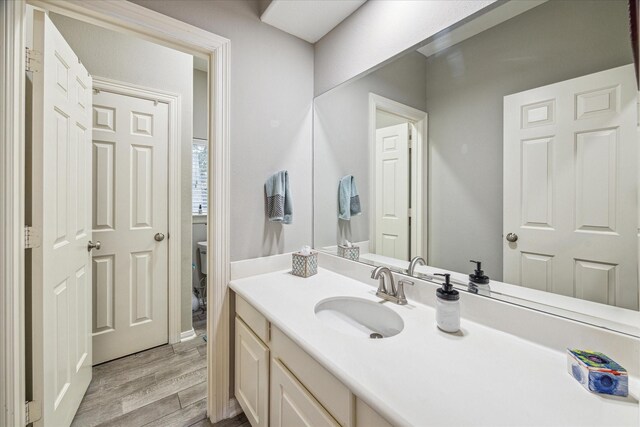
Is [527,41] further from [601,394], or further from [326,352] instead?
[326,352]

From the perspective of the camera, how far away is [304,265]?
4.93 feet

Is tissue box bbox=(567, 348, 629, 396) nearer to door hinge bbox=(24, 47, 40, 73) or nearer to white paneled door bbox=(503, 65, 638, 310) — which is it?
Answer: white paneled door bbox=(503, 65, 638, 310)

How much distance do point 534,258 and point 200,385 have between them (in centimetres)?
Answer: 198

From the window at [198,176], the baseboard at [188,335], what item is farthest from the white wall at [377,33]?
the baseboard at [188,335]

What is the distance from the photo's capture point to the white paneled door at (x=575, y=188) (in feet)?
2.35

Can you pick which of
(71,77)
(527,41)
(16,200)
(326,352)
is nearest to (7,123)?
(16,200)

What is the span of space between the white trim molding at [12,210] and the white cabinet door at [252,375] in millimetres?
837

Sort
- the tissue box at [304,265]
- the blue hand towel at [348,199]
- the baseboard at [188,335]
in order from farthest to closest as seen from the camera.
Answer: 1. the baseboard at [188,335]
2. the blue hand towel at [348,199]
3. the tissue box at [304,265]

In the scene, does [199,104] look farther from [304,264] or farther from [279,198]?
[304,264]

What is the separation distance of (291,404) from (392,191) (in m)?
1.04

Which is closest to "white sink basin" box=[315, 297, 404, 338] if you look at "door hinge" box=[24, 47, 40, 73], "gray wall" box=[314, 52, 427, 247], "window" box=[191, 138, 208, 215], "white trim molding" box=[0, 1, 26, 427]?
"gray wall" box=[314, 52, 427, 247]

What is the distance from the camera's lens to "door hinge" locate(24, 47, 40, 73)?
106cm

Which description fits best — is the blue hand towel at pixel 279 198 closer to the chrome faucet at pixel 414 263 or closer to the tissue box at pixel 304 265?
the tissue box at pixel 304 265

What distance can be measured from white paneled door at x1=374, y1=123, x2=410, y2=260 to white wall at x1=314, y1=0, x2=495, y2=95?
39 centimetres
